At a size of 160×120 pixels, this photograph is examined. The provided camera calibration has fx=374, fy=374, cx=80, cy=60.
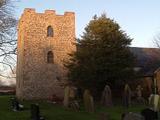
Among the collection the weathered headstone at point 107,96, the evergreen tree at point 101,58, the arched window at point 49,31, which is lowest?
the weathered headstone at point 107,96

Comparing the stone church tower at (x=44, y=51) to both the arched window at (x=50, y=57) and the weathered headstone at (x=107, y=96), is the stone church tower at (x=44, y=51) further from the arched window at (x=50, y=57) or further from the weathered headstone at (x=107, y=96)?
the weathered headstone at (x=107, y=96)

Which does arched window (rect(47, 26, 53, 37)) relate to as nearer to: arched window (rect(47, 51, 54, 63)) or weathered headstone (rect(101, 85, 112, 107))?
arched window (rect(47, 51, 54, 63))

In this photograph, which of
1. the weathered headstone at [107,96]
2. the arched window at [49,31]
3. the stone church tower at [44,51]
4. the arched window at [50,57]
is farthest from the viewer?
the arched window at [49,31]

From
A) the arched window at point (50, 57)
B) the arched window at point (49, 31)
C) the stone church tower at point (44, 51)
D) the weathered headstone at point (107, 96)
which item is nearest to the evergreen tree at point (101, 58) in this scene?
the weathered headstone at point (107, 96)

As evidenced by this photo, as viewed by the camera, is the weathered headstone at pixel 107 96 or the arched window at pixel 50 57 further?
the arched window at pixel 50 57

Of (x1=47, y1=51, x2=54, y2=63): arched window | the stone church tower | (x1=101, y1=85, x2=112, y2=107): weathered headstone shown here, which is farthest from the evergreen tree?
(x1=47, y1=51, x2=54, y2=63): arched window

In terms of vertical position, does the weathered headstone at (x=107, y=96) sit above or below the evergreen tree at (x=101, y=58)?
below

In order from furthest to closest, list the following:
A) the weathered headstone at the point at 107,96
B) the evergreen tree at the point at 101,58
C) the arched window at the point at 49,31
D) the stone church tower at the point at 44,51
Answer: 1. the arched window at the point at 49,31
2. the stone church tower at the point at 44,51
3. the evergreen tree at the point at 101,58
4. the weathered headstone at the point at 107,96

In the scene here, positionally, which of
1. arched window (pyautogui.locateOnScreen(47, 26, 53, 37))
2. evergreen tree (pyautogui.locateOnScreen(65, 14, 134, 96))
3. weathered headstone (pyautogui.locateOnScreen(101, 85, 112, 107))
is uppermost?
arched window (pyautogui.locateOnScreen(47, 26, 53, 37))

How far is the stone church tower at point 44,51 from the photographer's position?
147 feet

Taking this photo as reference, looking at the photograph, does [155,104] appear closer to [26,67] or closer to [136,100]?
[136,100]

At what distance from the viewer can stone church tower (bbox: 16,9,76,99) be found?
44781 millimetres

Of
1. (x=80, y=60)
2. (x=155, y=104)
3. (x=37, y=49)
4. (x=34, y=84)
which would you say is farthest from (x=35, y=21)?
(x=155, y=104)

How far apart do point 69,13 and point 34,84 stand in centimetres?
1020
